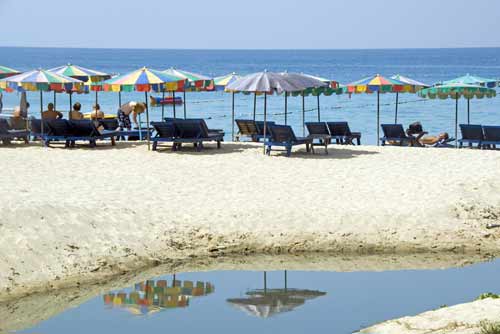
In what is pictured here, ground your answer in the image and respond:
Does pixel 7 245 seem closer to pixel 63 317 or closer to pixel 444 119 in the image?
pixel 63 317

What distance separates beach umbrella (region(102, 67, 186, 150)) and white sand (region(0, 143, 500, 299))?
220cm

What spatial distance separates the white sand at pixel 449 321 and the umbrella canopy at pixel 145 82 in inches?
409

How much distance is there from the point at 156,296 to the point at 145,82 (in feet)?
26.9

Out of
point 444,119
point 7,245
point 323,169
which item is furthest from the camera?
point 444,119

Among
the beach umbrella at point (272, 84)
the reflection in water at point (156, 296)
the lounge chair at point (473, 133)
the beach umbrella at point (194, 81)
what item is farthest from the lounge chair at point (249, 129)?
the reflection in water at point (156, 296)

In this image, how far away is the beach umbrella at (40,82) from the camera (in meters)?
19.8

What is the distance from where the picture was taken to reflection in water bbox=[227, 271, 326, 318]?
11.5m

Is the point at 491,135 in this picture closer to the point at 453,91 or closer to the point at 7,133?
the point at 453,91

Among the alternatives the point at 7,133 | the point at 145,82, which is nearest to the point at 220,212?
the point at 145,82

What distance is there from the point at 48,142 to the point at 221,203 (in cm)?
691

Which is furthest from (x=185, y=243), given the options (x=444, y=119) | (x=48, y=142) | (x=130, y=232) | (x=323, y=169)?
(x=444, y=119)

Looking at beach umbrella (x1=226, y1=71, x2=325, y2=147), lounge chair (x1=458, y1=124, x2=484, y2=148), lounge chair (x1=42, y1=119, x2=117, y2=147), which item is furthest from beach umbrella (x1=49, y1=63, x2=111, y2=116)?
lounge chair (x1=458, y1=124, x2=484, y2=148)

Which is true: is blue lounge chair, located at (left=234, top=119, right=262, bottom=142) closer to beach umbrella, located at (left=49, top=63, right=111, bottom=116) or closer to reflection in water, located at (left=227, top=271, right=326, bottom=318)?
beach umbrella, located at (left=49, top=63, right=111, bottom=116)

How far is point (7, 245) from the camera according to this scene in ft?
39.7
